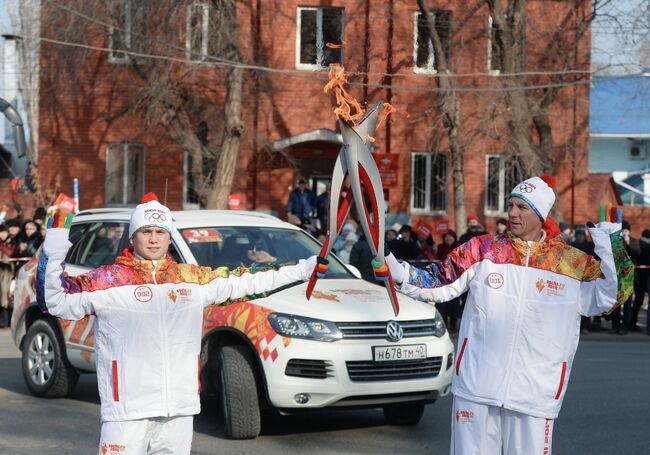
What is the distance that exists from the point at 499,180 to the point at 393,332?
1850 cm

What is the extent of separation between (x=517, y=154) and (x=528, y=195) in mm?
18196

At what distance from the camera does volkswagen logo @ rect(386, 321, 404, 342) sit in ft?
27.1

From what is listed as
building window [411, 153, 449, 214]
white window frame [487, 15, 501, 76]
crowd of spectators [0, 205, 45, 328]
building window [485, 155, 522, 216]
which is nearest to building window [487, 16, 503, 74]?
white window frame [487, 15, 501, 76]

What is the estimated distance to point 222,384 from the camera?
8.37m

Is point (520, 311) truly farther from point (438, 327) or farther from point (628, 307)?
point (628, 307)

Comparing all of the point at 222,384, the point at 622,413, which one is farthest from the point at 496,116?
the point at 222,384

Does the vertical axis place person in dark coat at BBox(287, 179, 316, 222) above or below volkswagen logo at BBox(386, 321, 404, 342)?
above

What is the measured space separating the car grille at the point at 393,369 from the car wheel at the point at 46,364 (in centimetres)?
333

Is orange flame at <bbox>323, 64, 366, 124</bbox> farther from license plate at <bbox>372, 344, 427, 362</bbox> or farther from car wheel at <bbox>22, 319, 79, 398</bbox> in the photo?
car wheel at <bbox>22, 319, 79, 398</bbox>

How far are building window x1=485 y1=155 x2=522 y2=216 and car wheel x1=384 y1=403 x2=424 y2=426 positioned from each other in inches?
600

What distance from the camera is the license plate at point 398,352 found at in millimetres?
8164

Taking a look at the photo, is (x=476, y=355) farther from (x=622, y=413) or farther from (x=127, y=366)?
(x=622, y=413)

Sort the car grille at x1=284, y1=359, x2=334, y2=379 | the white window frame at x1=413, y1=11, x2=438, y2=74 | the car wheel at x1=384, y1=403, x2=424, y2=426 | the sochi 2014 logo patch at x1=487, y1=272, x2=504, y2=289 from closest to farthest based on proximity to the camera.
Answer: the sochi 2014 logo patch at x1=487, y1=272, x2=504, y2=289 → the car grille at x1=284, y1=359, x2=334, y2=379 → the car wheel at x1=384, y1=403, x2=424, y2=426 → the white window frame at x1=413, y1=11, x2=438, y2=74

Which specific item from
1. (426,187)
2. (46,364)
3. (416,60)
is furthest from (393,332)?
(426,187)
